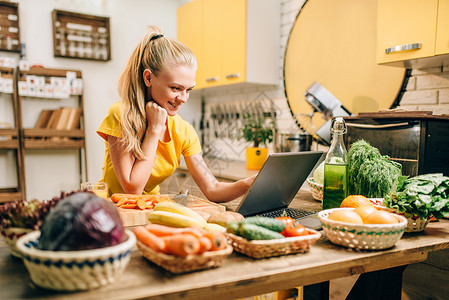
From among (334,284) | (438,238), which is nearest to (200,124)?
(334,284)

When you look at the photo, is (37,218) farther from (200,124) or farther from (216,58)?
(200,124)

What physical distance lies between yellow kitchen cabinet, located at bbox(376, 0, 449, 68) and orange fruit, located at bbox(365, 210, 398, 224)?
4.02 feet

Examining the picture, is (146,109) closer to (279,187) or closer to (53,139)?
(279,187)

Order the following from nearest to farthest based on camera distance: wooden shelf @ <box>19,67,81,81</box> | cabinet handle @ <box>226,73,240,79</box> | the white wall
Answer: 1. cabinet handle @ <box>226,73,240,79</box>
2. wooden shelf @ <box>19,67,81,81</box>
3. the white wall

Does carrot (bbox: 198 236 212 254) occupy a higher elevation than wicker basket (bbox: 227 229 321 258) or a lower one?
higher

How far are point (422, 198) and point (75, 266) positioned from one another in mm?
882

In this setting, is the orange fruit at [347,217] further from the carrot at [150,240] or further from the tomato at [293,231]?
the carrot at [150,240]

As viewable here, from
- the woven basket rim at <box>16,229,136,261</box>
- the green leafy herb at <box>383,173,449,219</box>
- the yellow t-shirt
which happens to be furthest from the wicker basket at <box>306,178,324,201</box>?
the woven basket rim at <box>16,229,136,261</box>

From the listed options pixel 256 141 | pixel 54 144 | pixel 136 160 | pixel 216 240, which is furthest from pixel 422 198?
pixel 54 144

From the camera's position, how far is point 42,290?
0.62m

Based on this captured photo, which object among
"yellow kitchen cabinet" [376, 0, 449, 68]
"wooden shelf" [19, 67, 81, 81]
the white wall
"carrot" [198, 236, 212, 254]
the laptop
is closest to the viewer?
"carrot" [198, 236, 212, 254]

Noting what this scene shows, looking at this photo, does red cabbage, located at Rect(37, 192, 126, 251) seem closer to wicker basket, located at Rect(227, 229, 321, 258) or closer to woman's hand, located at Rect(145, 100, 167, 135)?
wicker basket, located at Rect(227, 229, 321, 258)

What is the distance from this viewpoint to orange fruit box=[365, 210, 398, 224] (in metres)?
0.84

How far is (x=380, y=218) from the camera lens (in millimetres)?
843
